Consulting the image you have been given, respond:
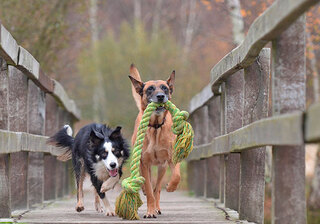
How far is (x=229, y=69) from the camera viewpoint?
626 centimetres

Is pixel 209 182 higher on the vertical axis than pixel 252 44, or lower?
lower

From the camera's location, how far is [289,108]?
444 centimetres

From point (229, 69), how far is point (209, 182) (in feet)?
11.1

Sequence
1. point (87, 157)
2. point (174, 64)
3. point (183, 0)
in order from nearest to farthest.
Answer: point (87, 157), point (174, 64), point (183, 0)

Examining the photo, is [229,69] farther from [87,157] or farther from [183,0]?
[183,0]

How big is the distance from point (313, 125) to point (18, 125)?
13.0ft

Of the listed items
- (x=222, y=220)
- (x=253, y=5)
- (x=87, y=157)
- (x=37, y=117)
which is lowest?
(x=222, y=220)

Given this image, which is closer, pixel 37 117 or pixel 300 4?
pixel 300 4

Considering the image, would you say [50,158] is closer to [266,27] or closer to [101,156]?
[101,156]

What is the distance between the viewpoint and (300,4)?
373 centimetres

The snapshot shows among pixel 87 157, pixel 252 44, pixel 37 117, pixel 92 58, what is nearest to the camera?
pixel 252 44

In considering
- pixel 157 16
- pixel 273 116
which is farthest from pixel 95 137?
pixel 157 16

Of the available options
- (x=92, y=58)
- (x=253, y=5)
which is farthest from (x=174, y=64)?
(x=253, y=5)

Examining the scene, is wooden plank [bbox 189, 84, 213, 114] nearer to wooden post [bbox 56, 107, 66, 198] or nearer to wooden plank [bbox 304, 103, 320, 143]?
wooden post [bbox 56, 107, 66, 198]
